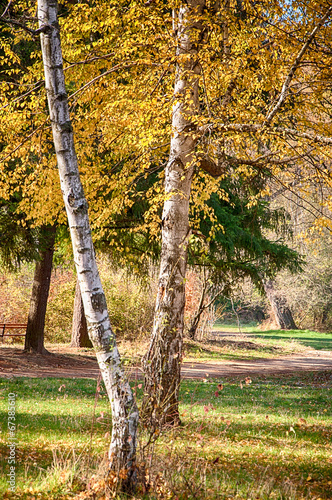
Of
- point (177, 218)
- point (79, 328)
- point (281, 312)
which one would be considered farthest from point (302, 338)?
point (177, 218)

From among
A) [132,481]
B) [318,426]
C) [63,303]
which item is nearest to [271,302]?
[63,303]

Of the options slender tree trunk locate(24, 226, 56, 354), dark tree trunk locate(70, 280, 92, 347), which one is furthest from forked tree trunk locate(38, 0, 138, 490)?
dark tree trunk locate(70, 280, 92, 347)

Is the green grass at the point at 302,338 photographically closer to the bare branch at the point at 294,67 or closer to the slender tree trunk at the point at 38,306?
the slender tree trunk at the point at 38,306

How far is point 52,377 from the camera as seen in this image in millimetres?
11891

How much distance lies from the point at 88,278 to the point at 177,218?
292 cm

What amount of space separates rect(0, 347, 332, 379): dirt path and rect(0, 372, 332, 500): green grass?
7.38 ft

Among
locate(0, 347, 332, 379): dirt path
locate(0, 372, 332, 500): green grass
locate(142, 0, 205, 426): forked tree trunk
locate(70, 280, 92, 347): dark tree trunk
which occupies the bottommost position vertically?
locate(0, 347, 332, 379): dirt path

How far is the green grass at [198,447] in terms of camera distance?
4188 millimetres

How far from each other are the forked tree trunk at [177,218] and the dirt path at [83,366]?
13.5 ft

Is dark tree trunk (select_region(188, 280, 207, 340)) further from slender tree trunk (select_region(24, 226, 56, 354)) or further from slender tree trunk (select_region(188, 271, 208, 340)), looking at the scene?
slender tree trunk (select_region(24, 226, 56, 354))

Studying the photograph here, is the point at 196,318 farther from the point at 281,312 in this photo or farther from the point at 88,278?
the point at 88,278

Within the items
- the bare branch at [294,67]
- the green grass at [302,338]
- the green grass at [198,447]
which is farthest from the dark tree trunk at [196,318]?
the bare branch at [294,67]

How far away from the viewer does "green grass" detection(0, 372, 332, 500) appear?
419cm

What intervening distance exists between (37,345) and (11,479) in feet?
36.8
